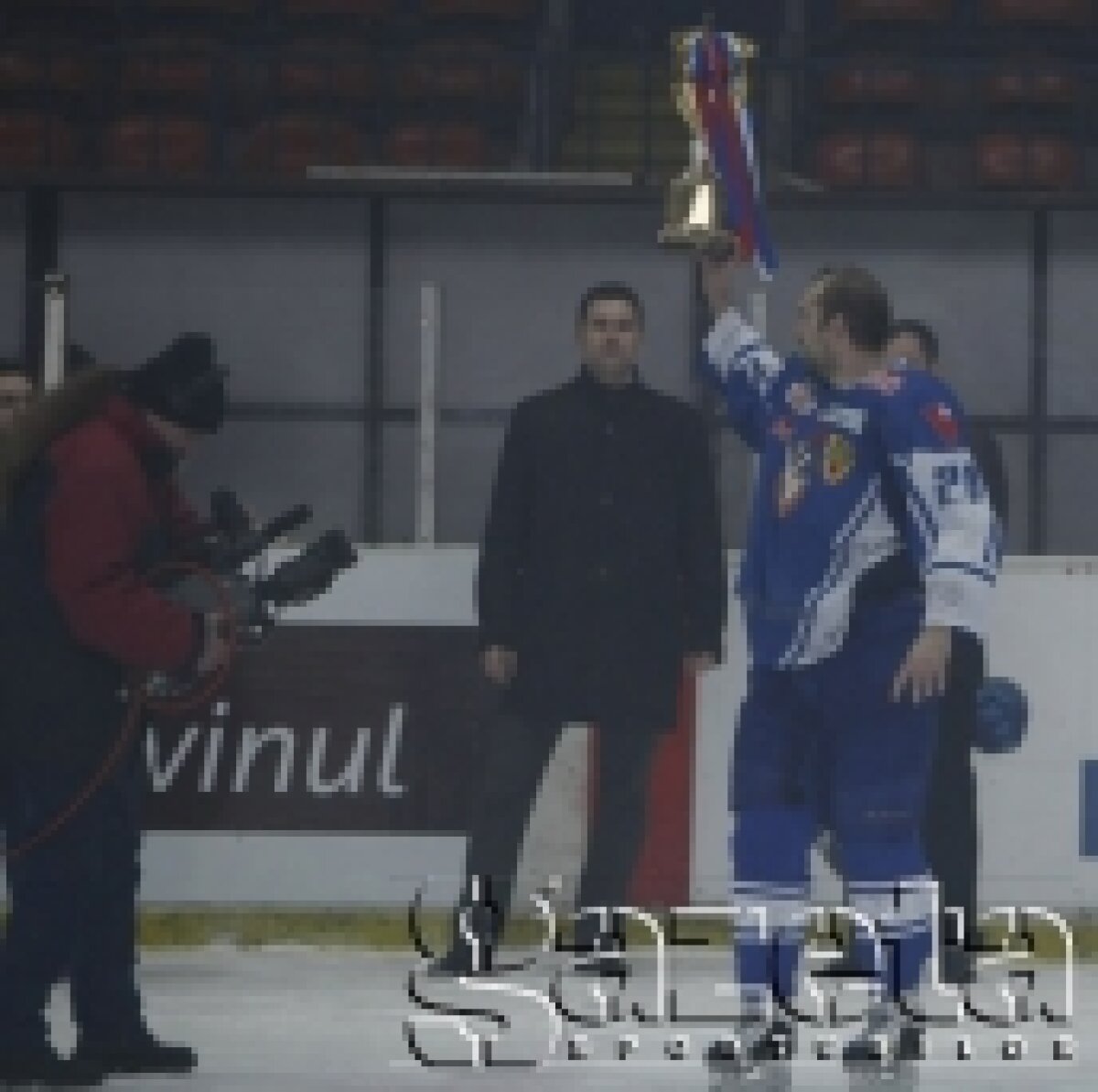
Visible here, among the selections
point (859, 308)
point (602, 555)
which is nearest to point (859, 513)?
point (859, 308)

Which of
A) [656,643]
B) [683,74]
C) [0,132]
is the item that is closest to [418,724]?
[656,643]

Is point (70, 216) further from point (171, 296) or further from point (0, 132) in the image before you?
point (0, 132)

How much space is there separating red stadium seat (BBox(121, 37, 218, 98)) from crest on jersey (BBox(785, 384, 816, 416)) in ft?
47.4

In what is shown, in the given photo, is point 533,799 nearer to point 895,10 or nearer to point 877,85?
point 877,85

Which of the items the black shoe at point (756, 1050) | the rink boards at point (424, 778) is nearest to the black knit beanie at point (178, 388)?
the black shoe at point (756, 1050)

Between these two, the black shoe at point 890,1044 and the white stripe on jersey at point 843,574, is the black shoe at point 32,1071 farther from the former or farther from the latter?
the white stripe on jersey at point 843,574

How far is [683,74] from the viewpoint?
28.5 feet

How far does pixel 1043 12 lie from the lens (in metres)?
23.6

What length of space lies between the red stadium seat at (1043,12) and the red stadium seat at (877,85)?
0.81 metres

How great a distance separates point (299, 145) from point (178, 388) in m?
13.6

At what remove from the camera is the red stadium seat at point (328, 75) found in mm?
21828

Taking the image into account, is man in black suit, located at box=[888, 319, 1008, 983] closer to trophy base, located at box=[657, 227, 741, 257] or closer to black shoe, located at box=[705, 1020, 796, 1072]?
trophy base, located at box=[657, 227, 741, 257]

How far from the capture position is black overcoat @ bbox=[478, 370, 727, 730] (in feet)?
36.0

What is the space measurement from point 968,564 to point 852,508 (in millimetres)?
271
